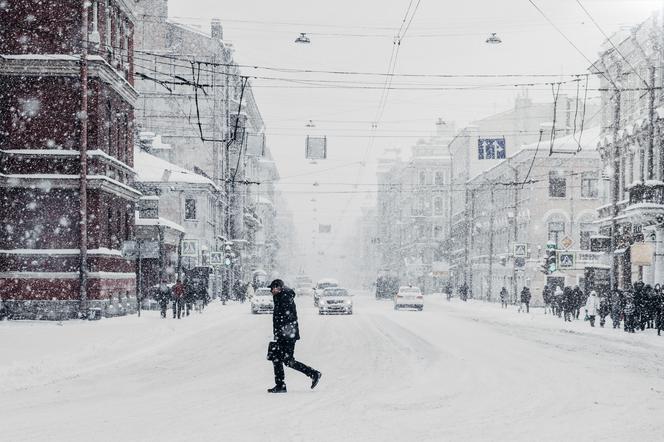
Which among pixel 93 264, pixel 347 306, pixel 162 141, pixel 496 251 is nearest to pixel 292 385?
pixel 93 264

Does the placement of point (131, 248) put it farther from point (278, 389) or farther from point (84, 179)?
point (278, 389)

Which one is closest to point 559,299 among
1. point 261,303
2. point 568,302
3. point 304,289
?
point 568,302

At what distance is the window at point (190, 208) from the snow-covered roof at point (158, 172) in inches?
70.3

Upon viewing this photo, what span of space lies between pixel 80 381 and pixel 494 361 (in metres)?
7.99

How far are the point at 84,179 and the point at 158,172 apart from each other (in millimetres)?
28998

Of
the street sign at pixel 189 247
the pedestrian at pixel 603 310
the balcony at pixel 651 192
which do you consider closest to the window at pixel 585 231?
the balcony at pixel 651 192

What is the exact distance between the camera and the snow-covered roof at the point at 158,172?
59.3 m

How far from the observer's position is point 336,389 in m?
13.8

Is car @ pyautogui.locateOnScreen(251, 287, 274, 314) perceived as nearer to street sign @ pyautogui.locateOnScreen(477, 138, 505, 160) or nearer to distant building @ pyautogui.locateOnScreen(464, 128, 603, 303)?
street sign @ pyautogui.locateOnScreen(477, 138, 505, 160)

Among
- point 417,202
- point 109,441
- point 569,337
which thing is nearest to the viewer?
point 109,441

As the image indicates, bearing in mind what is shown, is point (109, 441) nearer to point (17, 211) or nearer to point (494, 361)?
point (494, 361)

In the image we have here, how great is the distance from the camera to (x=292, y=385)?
1448 cm

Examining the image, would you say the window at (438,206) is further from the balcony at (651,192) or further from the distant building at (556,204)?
the balcony at (651,192)

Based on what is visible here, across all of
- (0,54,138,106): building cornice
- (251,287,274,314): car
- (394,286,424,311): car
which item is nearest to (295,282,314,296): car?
(394,286,424,311): car
